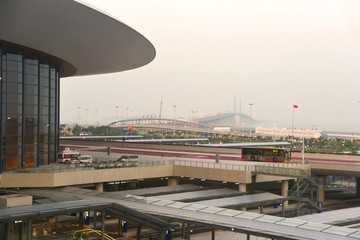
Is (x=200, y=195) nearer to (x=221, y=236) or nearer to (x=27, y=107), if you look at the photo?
(x=221, y=236)

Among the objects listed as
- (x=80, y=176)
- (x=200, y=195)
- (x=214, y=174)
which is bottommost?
(x=200, y=195)

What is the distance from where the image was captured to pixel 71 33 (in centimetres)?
3091

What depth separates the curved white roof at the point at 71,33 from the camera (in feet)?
86.7

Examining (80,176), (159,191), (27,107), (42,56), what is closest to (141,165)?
(159,191)

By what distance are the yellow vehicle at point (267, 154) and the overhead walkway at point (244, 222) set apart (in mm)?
28121

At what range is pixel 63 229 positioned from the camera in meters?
29.2

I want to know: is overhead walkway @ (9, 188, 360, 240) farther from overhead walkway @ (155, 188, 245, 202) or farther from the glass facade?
the glass facade

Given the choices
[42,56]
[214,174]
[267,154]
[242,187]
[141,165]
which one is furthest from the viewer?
[267,154]

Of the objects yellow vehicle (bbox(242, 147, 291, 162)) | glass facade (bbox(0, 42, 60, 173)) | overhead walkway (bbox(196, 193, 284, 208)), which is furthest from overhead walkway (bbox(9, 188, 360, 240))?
yellow vehicle (bbox(242, 147, 291, 162))

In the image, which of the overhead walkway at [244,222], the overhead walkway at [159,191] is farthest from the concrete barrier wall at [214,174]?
the overhead walkway at [244,222]

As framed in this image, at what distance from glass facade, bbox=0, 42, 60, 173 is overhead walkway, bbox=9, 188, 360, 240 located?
11676 millimetres

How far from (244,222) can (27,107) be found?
21229 millimetres

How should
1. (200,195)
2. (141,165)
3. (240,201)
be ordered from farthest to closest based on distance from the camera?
(141,165)
(200,195)
(240,201)

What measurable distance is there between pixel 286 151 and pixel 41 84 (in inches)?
1095
